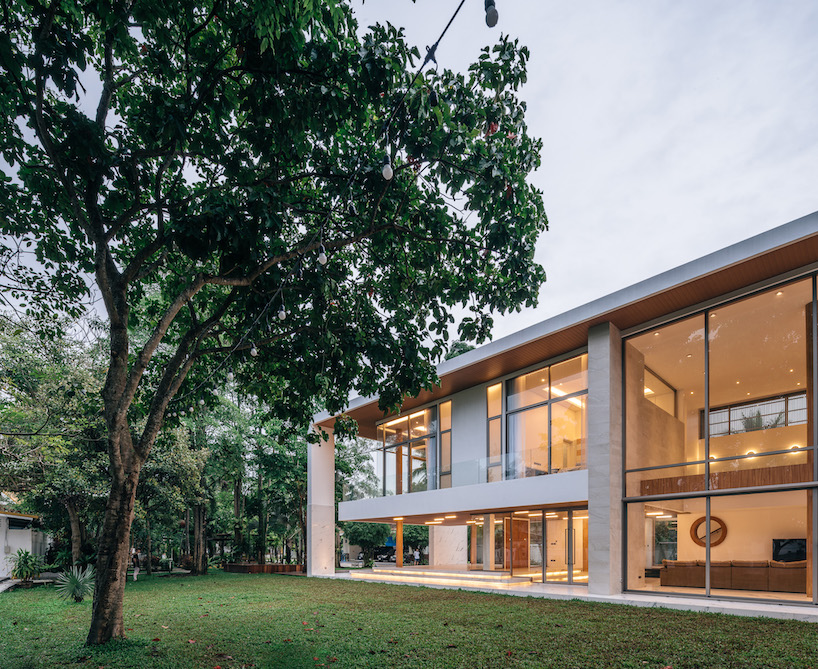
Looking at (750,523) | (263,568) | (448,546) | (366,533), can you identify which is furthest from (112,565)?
(366,533)

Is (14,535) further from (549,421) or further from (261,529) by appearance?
(549,421)

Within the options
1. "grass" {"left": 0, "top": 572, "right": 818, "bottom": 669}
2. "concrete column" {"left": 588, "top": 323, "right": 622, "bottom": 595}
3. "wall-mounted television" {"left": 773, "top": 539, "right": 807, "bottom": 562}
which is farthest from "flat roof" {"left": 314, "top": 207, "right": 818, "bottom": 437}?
"wall-mounted television" {"left": 773, "top": 539, "right": 807, "bottom": 562}

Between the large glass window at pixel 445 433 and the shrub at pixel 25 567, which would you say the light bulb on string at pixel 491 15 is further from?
the shrub at pixel 25 567

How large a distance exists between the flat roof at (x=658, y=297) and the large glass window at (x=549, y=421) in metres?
0.56

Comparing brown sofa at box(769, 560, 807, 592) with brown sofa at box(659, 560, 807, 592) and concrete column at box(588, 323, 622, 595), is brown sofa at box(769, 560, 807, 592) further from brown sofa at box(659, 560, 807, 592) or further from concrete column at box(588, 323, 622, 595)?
concrete column at box(588, 323, 622, 595)

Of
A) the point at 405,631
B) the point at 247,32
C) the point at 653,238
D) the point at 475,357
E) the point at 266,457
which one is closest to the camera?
the point at 247,32

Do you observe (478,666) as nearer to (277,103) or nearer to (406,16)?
(277,103)

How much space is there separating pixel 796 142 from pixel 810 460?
7714cm

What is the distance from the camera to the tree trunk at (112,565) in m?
7.31

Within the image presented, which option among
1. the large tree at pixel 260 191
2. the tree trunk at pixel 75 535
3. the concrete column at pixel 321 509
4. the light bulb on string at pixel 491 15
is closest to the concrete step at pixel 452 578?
the concrete column at pixel 321 509

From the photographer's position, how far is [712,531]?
41.2 feet

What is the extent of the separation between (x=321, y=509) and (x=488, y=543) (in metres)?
8.62

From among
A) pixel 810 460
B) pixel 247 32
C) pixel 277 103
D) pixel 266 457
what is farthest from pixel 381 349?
pixel 266 457

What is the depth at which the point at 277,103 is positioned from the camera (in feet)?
20.0
